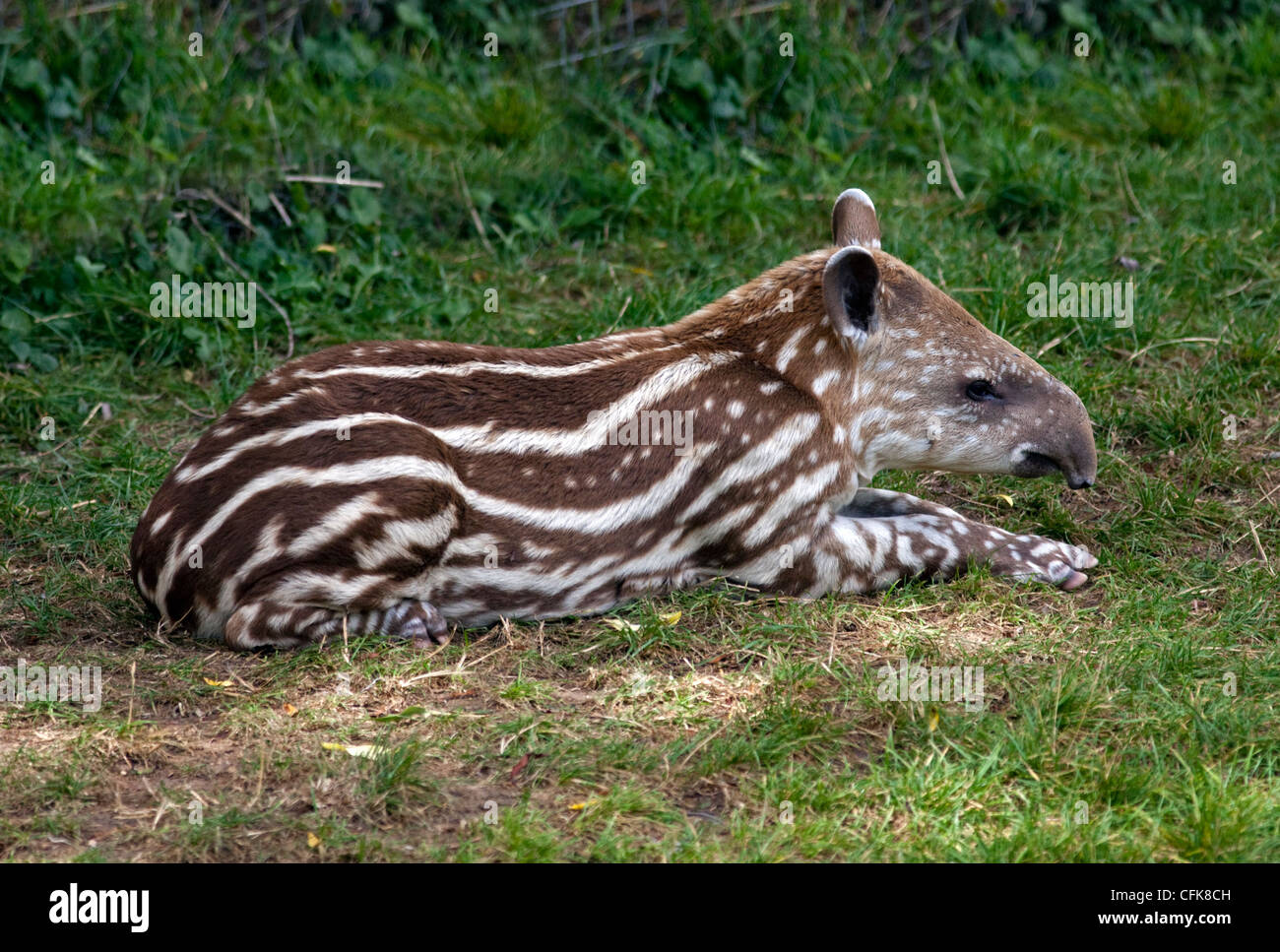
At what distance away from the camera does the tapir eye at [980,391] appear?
6.42 metres

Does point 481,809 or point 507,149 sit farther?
point 507,149

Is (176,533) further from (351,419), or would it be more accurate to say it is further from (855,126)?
(855,126)

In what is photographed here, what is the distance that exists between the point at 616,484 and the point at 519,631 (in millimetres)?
658

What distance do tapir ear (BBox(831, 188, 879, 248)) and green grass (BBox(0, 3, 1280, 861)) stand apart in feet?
3.64

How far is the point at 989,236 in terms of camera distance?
9.01 m

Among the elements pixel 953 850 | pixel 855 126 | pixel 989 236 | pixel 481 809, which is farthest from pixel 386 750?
pixel 855 126

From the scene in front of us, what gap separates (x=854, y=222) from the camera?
684cm

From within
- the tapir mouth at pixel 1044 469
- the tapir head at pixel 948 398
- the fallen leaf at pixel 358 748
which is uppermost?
the tapir head at pixel 948 398

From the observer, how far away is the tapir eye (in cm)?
642

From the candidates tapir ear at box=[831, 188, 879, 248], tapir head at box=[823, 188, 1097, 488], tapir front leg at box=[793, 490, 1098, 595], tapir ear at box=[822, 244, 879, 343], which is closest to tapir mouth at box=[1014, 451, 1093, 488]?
tapir head at box=[823, 188, 1097, 488]

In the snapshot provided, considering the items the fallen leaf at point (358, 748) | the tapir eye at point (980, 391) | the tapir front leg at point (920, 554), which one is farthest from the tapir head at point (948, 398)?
the fallen leaf at point (358, 748)

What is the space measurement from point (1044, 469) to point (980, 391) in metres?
0.43

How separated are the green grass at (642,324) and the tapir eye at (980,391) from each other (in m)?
0.75

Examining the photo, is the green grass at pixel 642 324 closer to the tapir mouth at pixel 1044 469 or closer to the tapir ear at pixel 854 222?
the tapir mouth at pixel 1044 469
